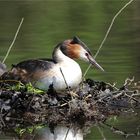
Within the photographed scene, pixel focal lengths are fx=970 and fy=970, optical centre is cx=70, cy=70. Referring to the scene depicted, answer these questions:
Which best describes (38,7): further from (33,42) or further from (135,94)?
(135,94)

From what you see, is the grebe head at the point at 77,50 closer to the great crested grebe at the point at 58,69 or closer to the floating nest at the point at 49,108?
the great crested grebe at the point at 58,69

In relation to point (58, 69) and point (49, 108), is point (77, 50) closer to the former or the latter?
point (58, 69)

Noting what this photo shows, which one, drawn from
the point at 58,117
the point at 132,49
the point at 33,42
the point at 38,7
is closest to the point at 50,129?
the point at 58,117

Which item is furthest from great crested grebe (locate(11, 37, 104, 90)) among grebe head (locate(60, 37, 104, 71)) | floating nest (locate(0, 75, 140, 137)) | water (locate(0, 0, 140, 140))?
water (locate(0, 0, 140, 140))

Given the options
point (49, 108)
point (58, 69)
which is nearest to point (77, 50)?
point (58, 69)

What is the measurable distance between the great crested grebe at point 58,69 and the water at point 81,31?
94cm

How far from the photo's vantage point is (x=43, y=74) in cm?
1098

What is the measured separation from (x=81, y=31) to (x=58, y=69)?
7.77m

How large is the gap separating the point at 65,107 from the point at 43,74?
61 centimetres

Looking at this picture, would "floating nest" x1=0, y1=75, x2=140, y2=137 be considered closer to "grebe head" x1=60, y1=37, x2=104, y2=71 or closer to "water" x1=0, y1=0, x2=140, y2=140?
"water" x1=0, y1=0, x2=140, y2=140

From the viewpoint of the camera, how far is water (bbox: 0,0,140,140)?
44.9 ft

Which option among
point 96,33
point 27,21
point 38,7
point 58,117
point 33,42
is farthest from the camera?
point 38,7

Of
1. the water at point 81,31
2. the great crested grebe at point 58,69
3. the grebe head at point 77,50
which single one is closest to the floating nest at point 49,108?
the great crested grebe at point 58,69

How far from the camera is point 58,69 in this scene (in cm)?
1098
